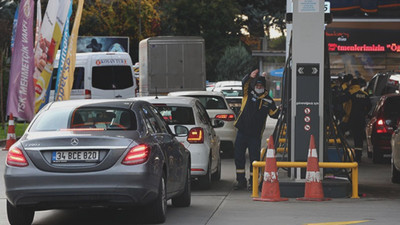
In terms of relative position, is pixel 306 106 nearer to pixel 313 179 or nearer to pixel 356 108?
pixel 313 179

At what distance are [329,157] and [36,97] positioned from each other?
548 inches

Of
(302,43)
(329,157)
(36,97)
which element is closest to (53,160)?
(302,43)

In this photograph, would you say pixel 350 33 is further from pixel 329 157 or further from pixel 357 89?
pixel 329 157

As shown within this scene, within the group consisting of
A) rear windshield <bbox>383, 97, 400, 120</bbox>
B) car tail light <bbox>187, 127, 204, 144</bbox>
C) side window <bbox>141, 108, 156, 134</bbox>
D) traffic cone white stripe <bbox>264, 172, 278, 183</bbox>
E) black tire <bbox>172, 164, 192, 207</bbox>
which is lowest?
black tire <bbox>172, 164, 192, 207</bbox>

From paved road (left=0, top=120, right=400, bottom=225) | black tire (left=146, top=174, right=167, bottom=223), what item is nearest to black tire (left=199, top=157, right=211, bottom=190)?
paved road (left=0, top=120, right=400, bottom=225)

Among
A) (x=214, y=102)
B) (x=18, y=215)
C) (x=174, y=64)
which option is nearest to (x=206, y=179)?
(x=18, y=215)

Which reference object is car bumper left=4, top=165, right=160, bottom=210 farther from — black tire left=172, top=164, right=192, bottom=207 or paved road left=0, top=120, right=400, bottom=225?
black tire left=172, top=164, right=192, bottom=207

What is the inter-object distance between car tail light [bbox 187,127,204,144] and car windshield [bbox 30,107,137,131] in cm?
431

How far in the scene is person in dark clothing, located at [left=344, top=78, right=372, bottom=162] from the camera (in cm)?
2170

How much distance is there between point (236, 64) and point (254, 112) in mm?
71238

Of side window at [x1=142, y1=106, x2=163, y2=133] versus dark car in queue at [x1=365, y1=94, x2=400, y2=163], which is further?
dark car in queue at [x1=365, y1=94, x2=400, y2=163]

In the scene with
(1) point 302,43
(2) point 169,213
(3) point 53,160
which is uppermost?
(1) point 302,43

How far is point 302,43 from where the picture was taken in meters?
14.9

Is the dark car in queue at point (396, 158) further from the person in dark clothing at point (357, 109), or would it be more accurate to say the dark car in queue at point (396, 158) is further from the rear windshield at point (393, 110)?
the rear windshield at point (393, 110)
